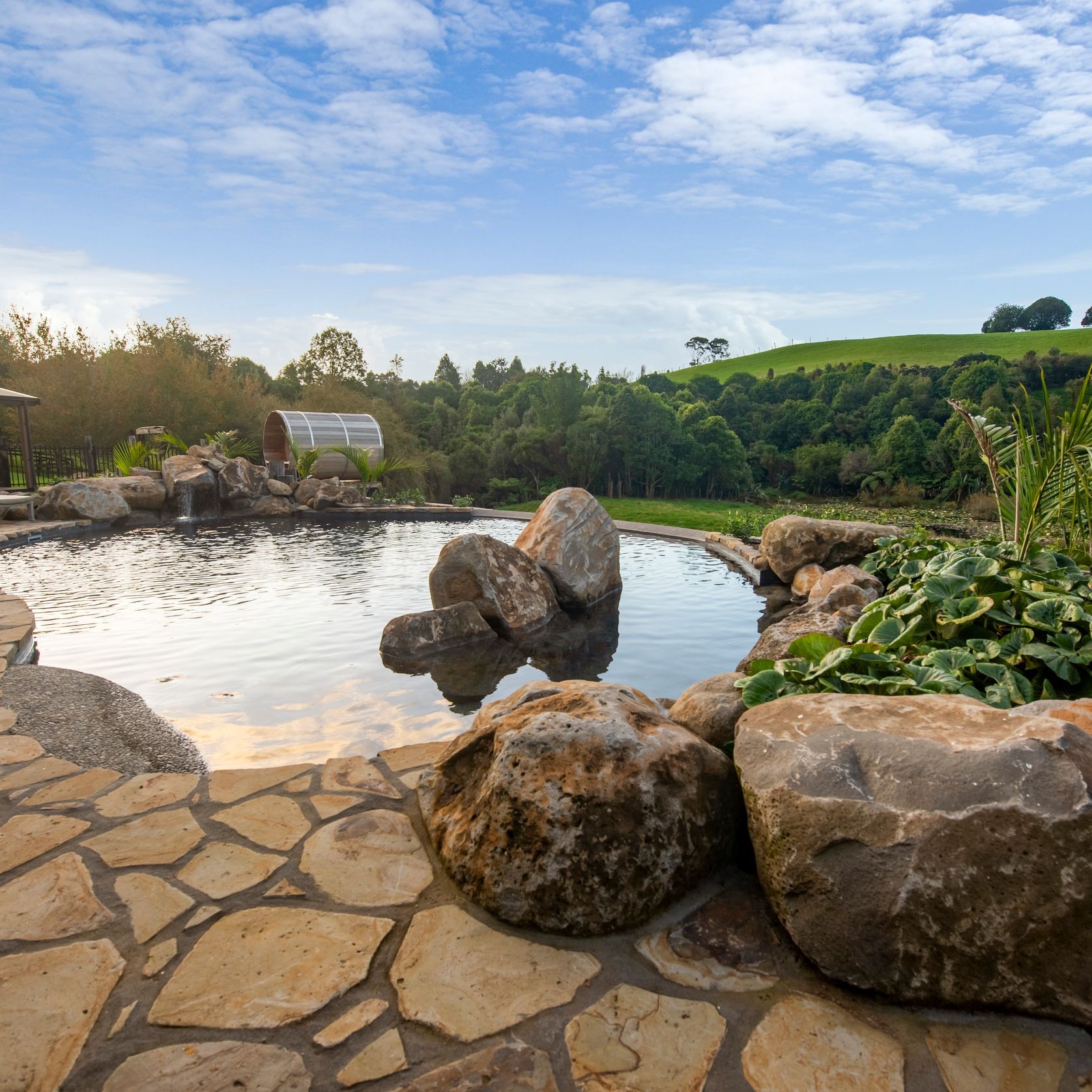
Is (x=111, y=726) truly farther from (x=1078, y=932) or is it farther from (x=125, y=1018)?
(x=1078, y=932)

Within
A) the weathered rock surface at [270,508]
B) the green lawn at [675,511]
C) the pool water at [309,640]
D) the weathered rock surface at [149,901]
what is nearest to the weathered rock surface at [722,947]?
the weathered rock surface at [149,901]

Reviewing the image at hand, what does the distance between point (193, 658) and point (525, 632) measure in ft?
8.98

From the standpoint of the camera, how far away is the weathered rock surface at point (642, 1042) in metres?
1.57

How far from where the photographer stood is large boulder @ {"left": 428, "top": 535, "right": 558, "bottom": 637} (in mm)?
6652

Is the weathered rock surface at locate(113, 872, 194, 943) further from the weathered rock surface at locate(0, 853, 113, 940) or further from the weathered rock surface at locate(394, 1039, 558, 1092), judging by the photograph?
the weathered rock surface at locate(394, 1039, 558, 1092)

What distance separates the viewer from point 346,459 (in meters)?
20.1

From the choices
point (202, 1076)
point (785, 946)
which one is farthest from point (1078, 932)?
point (202, 1076)

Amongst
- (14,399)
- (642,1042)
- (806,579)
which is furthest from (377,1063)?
(14,399)

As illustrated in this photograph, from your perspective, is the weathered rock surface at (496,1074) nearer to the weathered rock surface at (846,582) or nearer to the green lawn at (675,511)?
the weathered rock surface at (846,582)

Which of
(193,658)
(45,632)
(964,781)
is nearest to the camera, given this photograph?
(964,781)

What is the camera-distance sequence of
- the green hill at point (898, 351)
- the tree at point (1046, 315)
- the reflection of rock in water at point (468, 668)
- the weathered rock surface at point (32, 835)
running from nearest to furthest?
the weathered rock surface at point (32, 835) → the reflection of rock in water at point (468, 668) → the green hill at point (898, 351) → the tree at point (1046, 315)

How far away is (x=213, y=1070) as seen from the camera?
158 cm

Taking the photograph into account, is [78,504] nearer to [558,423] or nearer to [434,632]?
[434,632]

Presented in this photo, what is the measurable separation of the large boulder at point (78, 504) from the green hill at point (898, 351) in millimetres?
38891
